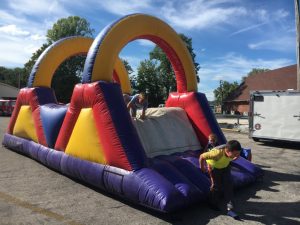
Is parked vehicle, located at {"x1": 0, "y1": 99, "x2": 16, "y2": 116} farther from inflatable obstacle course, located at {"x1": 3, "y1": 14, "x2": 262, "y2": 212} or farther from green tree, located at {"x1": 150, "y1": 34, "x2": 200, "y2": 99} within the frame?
green tree, located at {"x1": 150, "y1": 34, "x2": 200, "y2": 99}

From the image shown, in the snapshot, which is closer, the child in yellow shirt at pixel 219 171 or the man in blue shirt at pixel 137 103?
the child in yellow shirt at pixel 219 171

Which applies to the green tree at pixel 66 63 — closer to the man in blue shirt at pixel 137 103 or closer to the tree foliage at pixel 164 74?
the tree foliage at pixel 164 74

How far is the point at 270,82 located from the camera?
141 feet

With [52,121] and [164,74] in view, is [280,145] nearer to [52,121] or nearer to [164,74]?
[52,121]

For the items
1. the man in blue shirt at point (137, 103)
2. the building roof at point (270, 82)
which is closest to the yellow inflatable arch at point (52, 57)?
the man in blue shirt at point (137, 103)

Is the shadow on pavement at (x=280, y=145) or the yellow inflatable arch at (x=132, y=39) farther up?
the yellow inflatable arch at (x=132, y=39)

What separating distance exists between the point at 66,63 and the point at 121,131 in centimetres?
4487

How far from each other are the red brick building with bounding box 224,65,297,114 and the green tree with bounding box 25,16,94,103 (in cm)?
2066

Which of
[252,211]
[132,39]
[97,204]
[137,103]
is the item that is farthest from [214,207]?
[132,39]

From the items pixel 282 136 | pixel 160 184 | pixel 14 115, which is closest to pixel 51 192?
pixel 160 184

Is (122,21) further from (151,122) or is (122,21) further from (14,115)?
(14,115)

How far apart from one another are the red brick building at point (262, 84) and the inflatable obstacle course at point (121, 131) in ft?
111

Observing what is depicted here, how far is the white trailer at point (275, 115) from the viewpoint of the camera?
13.0 metres

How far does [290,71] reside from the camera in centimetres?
4228
